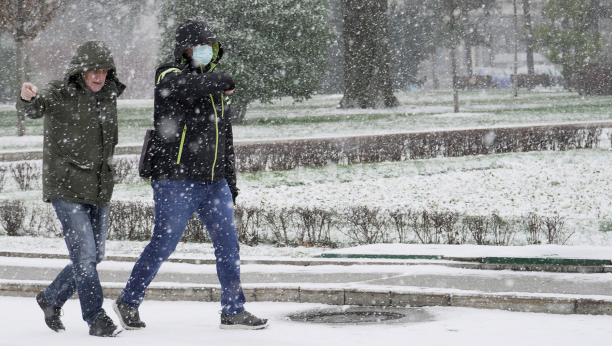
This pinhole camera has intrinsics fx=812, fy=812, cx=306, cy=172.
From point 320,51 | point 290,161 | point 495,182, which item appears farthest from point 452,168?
point 320,51

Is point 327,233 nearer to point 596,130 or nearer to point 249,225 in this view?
point 249,225

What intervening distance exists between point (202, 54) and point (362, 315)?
6.48 ft

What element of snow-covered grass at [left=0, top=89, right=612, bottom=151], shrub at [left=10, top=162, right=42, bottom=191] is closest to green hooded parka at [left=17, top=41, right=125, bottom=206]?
shrub at [left=10, top=162, right=42, bottom=191]

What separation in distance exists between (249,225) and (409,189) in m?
3.41

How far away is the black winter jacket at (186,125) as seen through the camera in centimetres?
445

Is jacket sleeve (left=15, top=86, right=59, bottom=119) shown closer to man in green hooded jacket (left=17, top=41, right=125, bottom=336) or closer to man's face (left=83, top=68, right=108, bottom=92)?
man in green hooded jacket (left=17, top=41, right=125, bottom=336)

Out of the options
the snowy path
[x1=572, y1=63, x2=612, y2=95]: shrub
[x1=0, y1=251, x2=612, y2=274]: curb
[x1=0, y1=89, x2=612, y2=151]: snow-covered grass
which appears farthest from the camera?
[x1=572, y1=63, x2=612, y2=95]: shrub

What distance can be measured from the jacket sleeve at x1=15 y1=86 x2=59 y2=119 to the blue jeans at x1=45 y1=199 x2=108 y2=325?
491 mm

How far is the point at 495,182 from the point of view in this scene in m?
12.4

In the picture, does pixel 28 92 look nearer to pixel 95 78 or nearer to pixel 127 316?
pixel 95 78

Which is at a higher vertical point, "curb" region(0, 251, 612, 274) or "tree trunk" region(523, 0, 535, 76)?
"tree trunk" region(523, 0, 535, 76)

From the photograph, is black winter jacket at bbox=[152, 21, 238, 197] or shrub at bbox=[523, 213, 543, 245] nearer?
black winter jacket at bbox=[152, 21, 238, 197]

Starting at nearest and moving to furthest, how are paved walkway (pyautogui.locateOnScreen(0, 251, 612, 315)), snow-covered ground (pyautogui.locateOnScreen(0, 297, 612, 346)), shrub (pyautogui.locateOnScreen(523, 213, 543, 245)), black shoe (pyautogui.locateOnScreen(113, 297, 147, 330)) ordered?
snow-covered ground (pyautogui.locateOnScreen(0, 297, 612, 346)) → black shoe (pyautogui.locateOnScreen(113, 297, 147, 330)) → paved walkway (pyautogui.locateOnScreen(0, 251, 612, 315)) → shrub (pyautogui.locateOnScreen(523, 213, 543, 245))

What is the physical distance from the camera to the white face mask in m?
4.53
